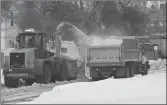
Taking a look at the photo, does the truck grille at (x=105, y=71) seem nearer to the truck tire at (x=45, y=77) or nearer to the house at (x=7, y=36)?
the truck tire at (x=45, y=77)

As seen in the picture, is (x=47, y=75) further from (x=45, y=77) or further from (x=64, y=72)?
(x=64, y=72)

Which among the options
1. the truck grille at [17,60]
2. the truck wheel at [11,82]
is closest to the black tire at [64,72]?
the truck wheel at [11,82]

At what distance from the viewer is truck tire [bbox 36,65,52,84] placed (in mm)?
23203

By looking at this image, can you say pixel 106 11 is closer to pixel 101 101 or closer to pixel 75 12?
pixel 75 12

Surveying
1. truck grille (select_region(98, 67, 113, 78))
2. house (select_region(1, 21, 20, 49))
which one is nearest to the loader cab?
truck grille (select_region(98, 67, 113, 78))

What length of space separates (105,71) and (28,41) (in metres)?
4.71

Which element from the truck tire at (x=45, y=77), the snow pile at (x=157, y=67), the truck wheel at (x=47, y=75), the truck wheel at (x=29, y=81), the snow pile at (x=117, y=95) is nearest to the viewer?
the snow pile at (x=117, y=95)

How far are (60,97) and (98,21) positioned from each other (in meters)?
30.2

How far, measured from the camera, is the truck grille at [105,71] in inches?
994

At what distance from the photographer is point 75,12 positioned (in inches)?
1716

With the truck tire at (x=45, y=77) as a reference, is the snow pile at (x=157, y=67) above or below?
below

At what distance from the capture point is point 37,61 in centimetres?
2322

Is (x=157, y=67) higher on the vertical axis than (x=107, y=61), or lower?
lower

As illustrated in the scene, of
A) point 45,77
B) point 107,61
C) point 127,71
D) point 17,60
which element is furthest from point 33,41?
point 127,71
